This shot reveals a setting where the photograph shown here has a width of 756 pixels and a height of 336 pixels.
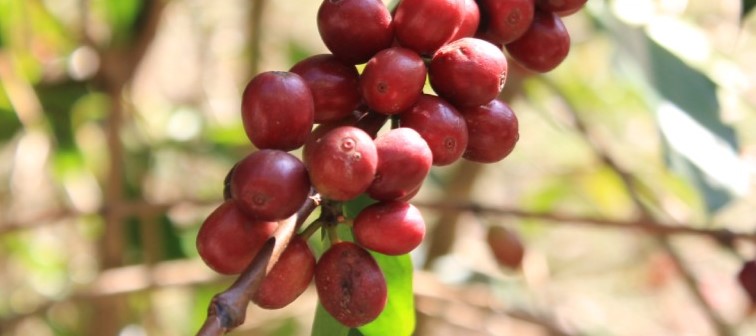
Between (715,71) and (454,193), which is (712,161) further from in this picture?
(454,193)

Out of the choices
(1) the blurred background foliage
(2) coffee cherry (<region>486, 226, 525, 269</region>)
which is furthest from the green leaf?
(2) coffee cherry (<region>486, 226, 525, 269</region>)

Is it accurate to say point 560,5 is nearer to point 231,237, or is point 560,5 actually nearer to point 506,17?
point 506,17

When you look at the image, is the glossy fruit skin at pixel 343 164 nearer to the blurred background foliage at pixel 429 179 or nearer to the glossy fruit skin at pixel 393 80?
the glossy fruit skin at pixel 393 80

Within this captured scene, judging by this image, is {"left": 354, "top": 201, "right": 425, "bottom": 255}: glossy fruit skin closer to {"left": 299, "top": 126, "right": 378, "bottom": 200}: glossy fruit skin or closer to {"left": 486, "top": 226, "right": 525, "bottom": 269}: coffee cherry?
{"left": 299, "top": 126, "right": 378, "bottom": 200}: glossy fruit skin

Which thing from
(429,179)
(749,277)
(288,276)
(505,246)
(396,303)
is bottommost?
(429,179)

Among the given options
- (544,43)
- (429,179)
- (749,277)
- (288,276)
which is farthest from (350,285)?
(429,179)
